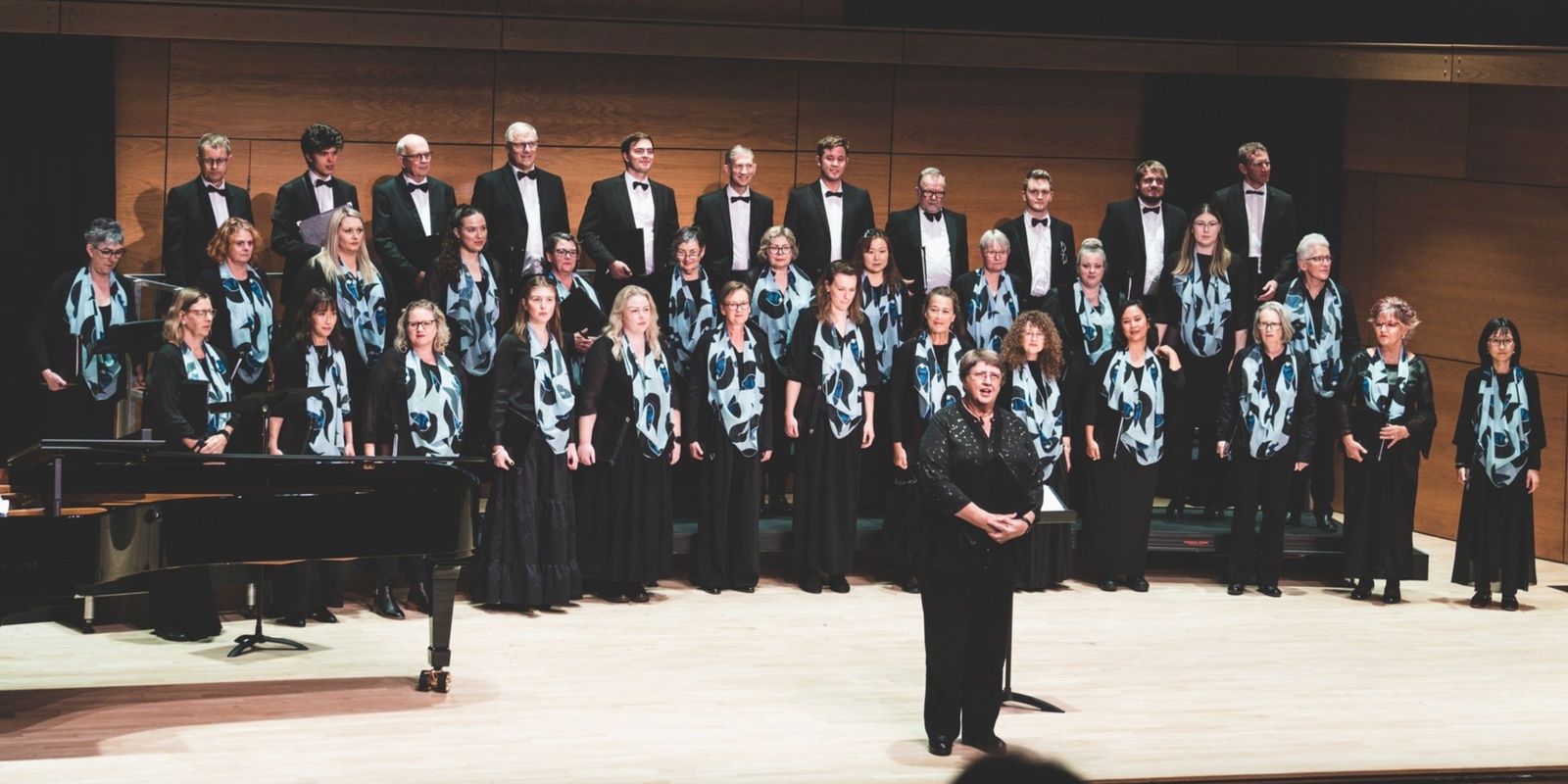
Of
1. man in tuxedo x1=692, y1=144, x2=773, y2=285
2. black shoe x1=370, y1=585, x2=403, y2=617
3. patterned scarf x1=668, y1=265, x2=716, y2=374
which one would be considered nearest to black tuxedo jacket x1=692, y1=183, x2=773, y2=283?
man in tuxedo x1=692, y1=144, x2=773, y2=285

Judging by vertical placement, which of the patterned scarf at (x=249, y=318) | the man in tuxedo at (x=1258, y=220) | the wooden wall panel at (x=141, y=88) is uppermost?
the wooden wall panel at (x=141, y=88)

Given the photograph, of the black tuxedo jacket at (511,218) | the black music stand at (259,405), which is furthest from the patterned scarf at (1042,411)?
the black music stand at (259,405)

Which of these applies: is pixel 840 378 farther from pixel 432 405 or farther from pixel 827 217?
pixel 432 405

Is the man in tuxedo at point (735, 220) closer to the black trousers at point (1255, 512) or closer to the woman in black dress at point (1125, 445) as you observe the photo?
the woman in black dress at point (1125, 445)

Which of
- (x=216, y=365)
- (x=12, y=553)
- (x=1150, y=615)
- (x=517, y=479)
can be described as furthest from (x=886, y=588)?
(x=12, y=553)

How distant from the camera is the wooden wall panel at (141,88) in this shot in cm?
787

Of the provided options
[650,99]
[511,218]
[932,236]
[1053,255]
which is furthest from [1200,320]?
[511,218]

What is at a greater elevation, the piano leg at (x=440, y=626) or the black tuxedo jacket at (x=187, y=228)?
the black tuxedo jacket at (x=187, y=228)

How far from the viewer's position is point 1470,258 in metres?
8.77

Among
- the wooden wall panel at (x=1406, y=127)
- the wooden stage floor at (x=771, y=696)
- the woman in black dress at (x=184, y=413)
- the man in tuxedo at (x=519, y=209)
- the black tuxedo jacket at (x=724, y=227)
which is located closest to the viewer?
the wooden stage floor at (x=771, y=696)

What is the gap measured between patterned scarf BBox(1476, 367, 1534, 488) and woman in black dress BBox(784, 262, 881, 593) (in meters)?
2.52

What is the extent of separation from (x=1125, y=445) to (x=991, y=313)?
0.80 m

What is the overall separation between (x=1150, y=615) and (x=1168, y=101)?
2964 millimetres

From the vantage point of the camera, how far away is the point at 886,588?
7.55 m
